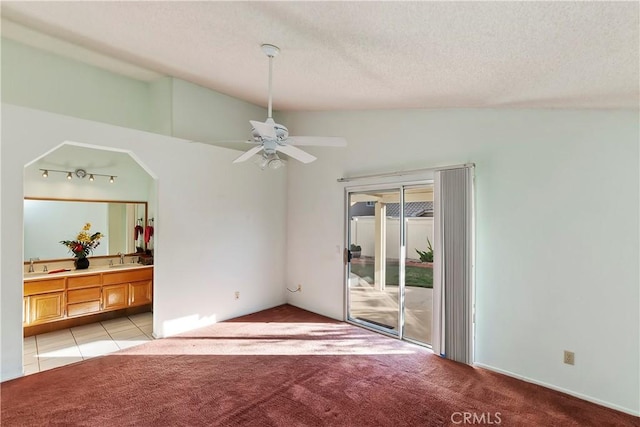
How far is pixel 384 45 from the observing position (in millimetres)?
2281

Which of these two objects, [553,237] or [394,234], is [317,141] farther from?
[553,237]

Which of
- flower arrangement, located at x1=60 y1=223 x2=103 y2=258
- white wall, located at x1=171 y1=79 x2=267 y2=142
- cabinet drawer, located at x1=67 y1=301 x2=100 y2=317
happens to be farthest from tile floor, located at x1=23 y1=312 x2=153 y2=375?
white wall, located at x1=171 y1=79 x2=267 y2=142

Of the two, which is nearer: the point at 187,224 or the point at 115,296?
the point at 187,224

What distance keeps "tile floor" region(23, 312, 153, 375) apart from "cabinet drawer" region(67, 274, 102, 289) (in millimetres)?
657

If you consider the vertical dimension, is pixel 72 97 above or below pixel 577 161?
above

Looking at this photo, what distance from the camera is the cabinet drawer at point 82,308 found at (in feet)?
13.5

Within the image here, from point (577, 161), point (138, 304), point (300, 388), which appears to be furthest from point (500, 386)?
point (138, 304)

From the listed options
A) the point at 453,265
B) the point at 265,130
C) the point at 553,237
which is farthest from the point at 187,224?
the point at 553,237

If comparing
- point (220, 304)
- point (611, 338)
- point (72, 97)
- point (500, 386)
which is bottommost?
point (500, 386)

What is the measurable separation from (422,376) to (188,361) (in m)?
2.59

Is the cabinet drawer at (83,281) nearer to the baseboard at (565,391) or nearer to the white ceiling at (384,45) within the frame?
the white ceiling at (384,45)

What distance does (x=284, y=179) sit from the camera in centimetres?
561

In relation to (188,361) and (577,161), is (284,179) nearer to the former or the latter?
(188,361)

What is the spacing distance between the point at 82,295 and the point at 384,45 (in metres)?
5.02
